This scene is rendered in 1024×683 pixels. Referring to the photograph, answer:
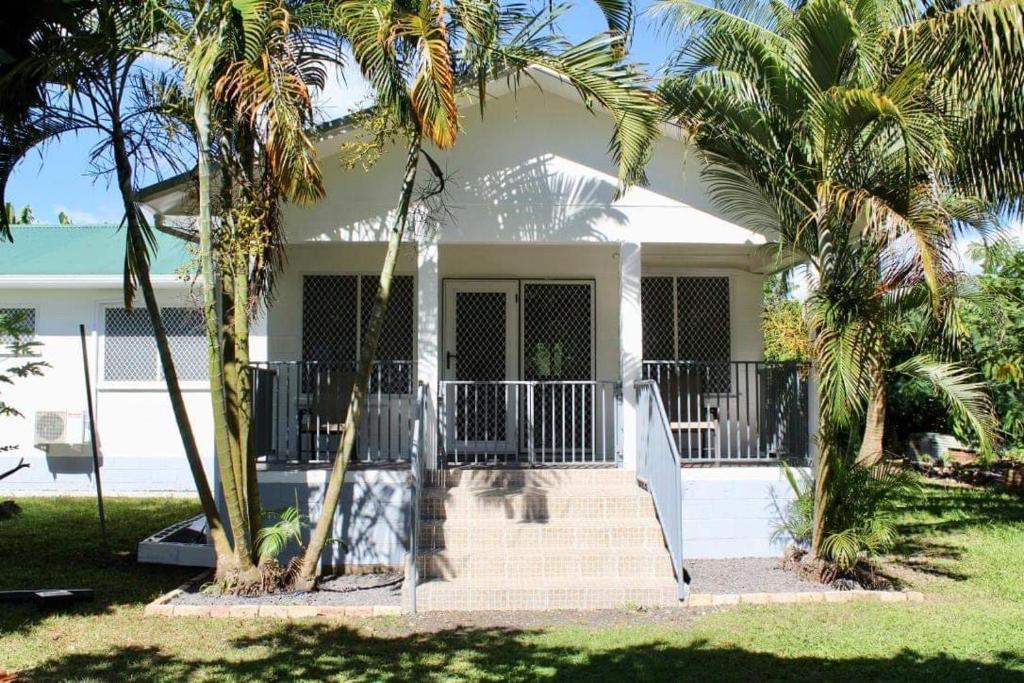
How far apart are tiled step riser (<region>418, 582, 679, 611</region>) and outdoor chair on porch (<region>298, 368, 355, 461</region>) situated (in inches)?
104

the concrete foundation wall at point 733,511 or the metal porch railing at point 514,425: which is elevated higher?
the metal porch railing at point 514,425

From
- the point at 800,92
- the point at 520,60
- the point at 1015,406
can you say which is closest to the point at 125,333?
the point at 520,60

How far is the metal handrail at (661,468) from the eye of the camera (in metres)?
7.36

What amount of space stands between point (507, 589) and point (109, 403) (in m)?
9.02

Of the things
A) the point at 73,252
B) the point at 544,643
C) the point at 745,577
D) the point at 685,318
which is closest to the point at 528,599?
the point at 544,643

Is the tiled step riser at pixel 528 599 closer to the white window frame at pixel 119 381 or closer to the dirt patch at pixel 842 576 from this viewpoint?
the dirt patch at pixel 842 576

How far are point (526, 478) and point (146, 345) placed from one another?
7843 millimetres

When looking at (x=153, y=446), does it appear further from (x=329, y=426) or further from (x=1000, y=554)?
(x=1000, y=554)

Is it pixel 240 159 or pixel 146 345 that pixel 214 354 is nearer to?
pixel 240 159

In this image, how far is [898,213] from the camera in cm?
695

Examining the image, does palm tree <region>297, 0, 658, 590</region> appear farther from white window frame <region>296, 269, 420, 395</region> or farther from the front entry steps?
white window frame <region>296, 269, 420, 395</region>

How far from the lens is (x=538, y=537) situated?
798 centimetres

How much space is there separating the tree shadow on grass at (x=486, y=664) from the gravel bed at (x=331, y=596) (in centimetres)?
91

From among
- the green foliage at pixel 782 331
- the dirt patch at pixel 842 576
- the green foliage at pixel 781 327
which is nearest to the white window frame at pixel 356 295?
the dirt patch at pixel 842 576
